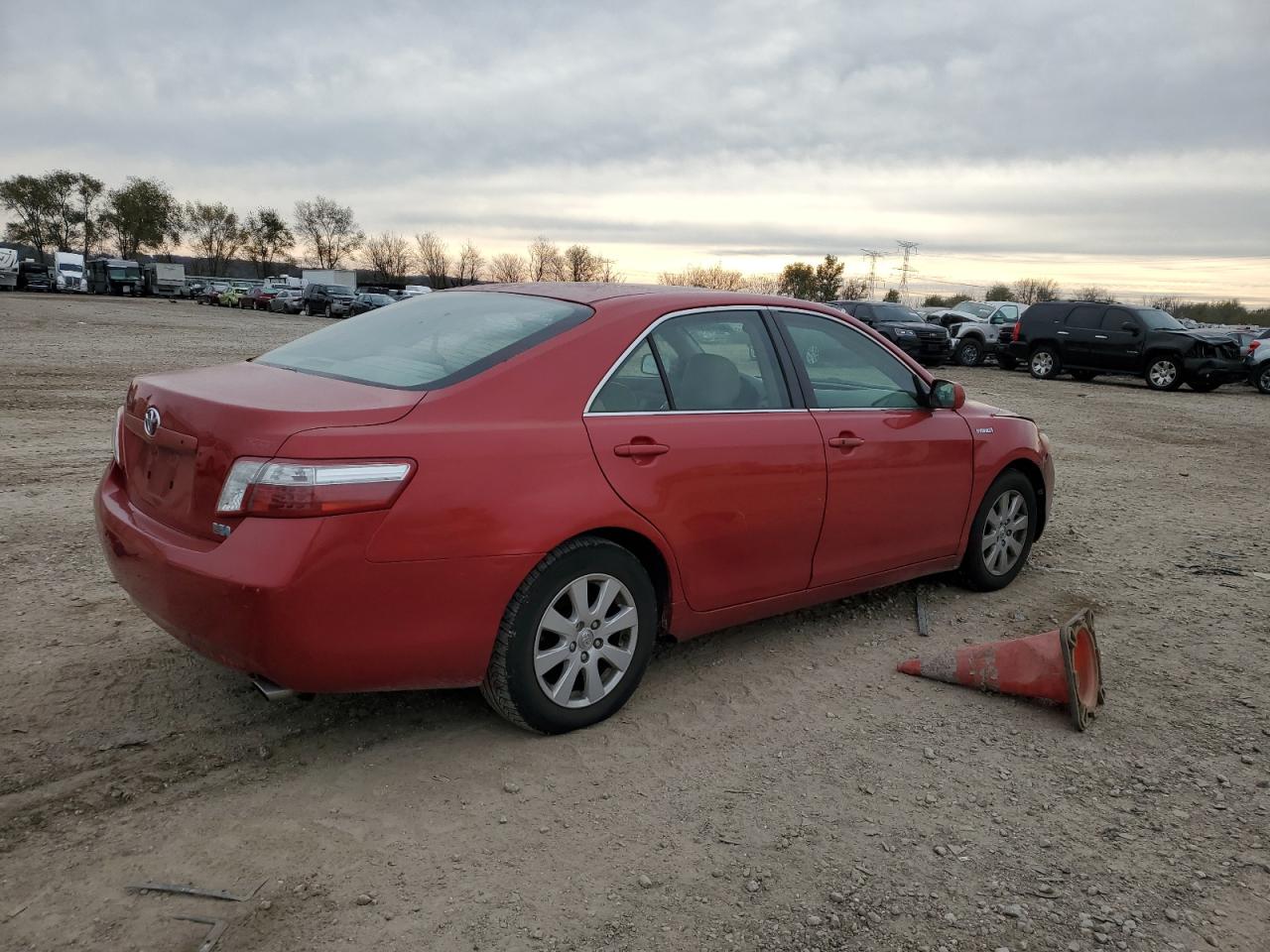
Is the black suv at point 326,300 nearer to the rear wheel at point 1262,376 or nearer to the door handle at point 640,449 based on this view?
the rear wheel at point 1262,376

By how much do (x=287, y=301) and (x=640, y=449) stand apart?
2153 inches

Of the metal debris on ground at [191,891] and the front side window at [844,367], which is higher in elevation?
the front side window at [844,367]

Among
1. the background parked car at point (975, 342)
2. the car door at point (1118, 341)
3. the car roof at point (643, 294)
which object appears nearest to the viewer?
the car roof at point (643, 294)

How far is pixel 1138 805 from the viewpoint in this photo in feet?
10.5

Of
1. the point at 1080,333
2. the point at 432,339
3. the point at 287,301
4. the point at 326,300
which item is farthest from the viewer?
the point at 287,301

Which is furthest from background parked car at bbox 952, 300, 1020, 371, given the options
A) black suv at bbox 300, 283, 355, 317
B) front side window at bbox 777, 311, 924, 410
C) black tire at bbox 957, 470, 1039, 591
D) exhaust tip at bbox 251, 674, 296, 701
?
black suv at bbox 300, 283, 355, 317

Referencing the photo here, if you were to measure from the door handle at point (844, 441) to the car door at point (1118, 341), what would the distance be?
67.3ft

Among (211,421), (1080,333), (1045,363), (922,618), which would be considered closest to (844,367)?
(922,618)

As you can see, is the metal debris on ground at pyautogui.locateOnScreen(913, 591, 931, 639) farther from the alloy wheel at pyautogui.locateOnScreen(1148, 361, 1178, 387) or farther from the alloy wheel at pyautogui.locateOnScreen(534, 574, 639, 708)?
the alloy wheel at pyautogui.locateOnScreen(1148, 361, 1178, 387)

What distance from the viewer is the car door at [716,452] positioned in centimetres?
349

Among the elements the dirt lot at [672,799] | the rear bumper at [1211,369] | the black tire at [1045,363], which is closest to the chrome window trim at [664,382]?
the dirt lot at [672,799]

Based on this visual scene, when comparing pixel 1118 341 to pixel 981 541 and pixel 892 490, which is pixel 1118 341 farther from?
pixel 892 490

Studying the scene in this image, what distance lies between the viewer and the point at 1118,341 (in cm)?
2205

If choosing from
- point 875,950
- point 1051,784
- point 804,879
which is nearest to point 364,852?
point 804,879
